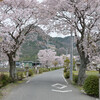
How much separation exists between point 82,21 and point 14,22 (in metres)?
6.83

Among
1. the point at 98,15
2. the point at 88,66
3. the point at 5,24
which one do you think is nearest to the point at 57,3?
the point at 98,15

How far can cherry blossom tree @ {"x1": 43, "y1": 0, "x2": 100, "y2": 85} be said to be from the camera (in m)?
15.9

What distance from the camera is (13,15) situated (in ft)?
57.3

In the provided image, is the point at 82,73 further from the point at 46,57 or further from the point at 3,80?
the point at 46,57

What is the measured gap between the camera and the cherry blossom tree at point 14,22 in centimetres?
1702

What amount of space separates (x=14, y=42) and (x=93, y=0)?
346 inches

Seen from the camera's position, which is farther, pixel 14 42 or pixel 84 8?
pixel 14 42

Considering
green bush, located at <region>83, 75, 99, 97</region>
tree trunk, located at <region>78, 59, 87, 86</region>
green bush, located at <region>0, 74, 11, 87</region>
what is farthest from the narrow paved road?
tree trunk, located at <region>78, 59, 87, 86</region>

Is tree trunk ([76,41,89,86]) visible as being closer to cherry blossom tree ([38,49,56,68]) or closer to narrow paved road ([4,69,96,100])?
narrow paved road ([4,69,96,100])

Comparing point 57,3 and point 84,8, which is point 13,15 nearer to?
point 57,3

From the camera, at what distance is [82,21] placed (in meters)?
17.2

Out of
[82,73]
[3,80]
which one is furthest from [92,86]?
[3,80]

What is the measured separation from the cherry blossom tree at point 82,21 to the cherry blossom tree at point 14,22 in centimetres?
226

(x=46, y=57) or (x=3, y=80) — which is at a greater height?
(x=46, y=57)
